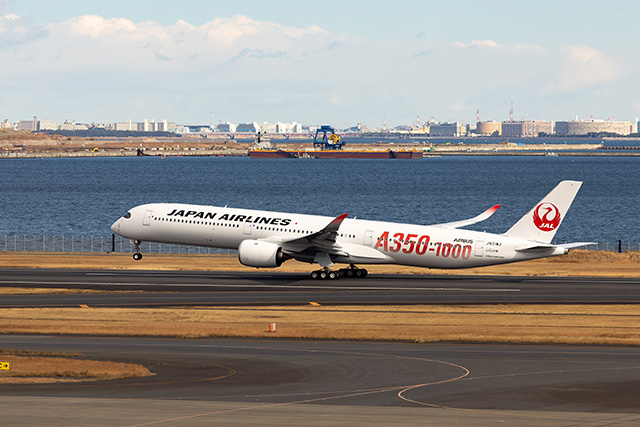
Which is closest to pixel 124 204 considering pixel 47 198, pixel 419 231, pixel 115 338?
pixel 47 198

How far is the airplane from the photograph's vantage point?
66438mm

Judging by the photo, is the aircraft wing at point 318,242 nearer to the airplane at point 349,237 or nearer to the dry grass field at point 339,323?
the airplane at point 349,237

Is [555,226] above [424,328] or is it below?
above

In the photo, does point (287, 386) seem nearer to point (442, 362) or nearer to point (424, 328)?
point (442, 362)

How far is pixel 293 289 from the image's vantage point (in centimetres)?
6425

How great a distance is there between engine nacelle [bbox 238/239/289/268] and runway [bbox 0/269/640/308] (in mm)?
1511

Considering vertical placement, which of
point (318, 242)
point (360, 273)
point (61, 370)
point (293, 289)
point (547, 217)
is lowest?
point (293, 289)

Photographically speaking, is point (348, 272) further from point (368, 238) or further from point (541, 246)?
point (541, 246)

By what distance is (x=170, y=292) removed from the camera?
62250 millimetres

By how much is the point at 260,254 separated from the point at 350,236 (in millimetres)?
7147

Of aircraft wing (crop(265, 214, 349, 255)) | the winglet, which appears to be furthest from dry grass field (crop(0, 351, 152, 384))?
aircraft wing (crop(265, 214, 349, 255))

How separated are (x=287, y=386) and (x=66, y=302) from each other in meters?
26.8

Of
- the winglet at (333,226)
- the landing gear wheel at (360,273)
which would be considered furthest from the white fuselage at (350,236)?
the winglet at (333,226)

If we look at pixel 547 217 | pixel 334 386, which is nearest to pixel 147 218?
pixel 547 217
